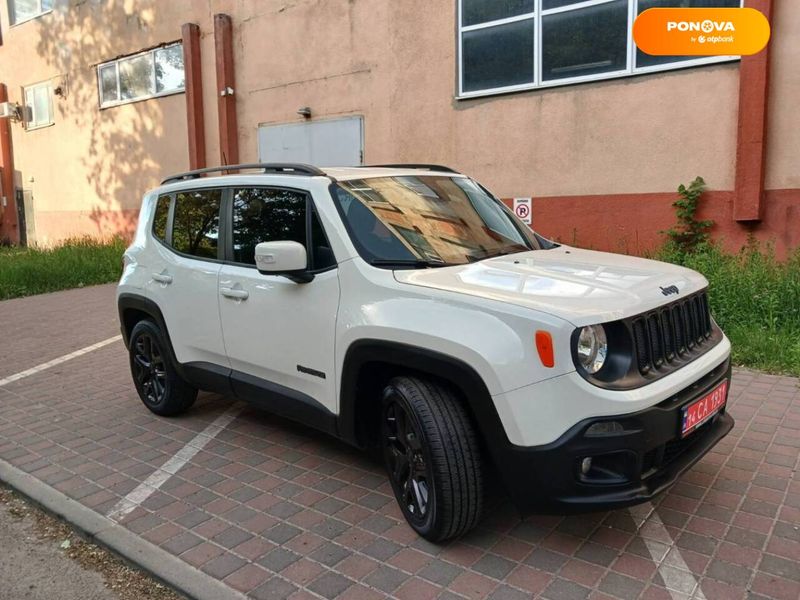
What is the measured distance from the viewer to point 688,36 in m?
8.30

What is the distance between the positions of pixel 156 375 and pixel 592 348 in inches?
145

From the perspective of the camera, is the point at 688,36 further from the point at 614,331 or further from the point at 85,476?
the point at 85,476

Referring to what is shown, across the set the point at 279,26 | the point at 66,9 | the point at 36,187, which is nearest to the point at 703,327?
the point at 279,26

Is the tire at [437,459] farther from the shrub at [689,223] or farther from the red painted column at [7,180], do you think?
the red painted column at [7,180]

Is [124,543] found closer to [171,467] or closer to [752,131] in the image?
[171,467]

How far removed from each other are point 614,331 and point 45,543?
3.06 meters

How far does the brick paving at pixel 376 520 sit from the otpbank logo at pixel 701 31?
4384 mm

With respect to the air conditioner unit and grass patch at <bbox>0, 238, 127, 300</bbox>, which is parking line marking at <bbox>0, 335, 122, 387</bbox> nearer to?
grass patch at <bbox>0, 238, 127, 300</bbox>

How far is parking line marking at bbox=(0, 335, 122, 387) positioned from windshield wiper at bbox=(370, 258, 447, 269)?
4.80 metres

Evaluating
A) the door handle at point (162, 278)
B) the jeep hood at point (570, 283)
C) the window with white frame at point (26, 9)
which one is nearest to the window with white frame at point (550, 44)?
the jeep hood at point (570, 283)

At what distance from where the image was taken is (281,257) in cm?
370

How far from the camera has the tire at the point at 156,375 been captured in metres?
5.21

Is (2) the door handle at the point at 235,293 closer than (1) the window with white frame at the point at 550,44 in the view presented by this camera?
Yes

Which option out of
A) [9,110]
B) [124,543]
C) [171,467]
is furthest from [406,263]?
[9,110]
